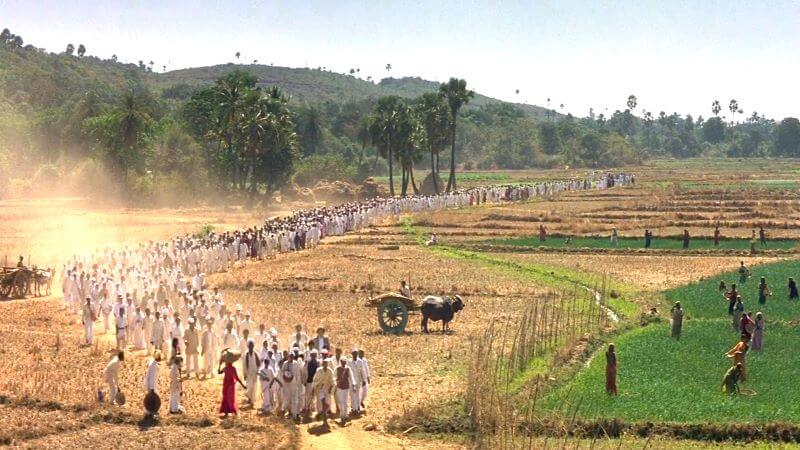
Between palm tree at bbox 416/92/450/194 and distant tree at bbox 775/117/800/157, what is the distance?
397 ft

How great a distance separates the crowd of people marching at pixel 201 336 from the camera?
2033 cm

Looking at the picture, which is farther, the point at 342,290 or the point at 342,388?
the point at 342,290

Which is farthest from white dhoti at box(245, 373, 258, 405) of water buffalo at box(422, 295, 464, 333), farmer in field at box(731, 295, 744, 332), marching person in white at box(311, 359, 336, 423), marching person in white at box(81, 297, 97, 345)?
farmer in field at box(731, 295, 744, 332)

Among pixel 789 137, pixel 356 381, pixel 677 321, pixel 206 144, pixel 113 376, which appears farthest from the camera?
pixel 789 137

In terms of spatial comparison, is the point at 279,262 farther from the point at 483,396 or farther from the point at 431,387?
the point at 483,396

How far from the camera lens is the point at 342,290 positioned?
38.0 metres

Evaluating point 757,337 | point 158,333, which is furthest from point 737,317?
point 158,333

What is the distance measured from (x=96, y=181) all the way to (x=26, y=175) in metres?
14.9

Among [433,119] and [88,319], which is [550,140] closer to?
[433,119]

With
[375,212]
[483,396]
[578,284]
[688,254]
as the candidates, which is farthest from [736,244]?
[483,396]

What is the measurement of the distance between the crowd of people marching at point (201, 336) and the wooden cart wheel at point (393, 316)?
A: 7.18ft

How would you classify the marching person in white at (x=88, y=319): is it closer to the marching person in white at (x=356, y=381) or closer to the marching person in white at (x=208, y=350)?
the marching person in white at (x=208, y=350)

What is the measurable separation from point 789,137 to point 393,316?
600ft

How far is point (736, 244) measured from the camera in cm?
5228
